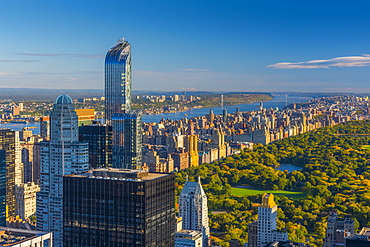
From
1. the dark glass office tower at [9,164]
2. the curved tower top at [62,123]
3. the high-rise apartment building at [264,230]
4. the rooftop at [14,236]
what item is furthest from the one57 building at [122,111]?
the rooftop at [14,236]

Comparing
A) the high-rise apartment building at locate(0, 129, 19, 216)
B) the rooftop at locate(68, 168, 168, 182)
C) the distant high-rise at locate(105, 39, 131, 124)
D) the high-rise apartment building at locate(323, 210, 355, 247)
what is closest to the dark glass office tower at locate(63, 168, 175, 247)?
the rooftop at locate(68, 168, 168, 182)

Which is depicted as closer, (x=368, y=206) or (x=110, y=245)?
(x=110, y=245)

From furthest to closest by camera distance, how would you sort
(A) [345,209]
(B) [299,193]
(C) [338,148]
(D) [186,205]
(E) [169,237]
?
(C) [338,148]
(B) [299,193]
(A) [345,209]
(D) [186,205]
(E) [169,237]

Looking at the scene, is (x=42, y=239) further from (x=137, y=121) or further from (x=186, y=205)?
(x=137, y=121)

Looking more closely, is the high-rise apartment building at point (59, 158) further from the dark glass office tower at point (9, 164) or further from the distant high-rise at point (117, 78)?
the dark glass office tower at point (9, 164)

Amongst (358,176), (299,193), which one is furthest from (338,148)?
(299,193)

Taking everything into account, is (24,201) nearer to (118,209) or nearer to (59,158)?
(59,158)

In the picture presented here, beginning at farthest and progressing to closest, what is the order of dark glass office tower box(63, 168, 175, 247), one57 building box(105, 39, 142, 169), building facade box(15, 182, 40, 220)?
building facade box(15, 182, 40, 220) < one57 building box(105, 39, 142, 169) < dark glass office tower box(63, 168, 175, 247)

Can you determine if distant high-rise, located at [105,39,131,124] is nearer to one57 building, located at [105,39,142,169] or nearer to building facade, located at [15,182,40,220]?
one57 building, located at [105,39,142,169]
